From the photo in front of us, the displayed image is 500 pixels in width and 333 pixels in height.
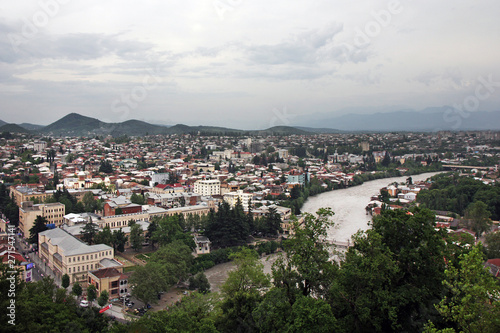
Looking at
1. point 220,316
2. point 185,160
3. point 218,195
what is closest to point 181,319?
point 220,316

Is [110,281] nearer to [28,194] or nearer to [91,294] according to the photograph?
[91,294]

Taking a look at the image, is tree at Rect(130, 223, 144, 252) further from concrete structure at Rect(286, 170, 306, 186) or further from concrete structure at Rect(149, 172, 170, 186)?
concrete structure at Rect(286, 170, 306, 186)

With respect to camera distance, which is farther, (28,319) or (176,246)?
(176,246)

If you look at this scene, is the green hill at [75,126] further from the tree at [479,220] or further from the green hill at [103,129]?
the tree at [479,220]

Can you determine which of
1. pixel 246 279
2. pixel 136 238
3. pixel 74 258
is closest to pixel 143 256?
pixel 136 238

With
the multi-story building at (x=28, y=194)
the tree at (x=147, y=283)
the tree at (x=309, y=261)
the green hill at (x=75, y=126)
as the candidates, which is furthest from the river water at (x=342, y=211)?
the green hill at (x=75, y=126)

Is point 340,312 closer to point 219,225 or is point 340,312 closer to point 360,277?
point 360,277

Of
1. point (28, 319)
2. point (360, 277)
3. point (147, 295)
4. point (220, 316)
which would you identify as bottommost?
point (147, 295)

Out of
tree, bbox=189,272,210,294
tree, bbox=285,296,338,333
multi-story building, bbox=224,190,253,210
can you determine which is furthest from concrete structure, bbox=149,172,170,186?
tree, bbox=285,296,338,333
